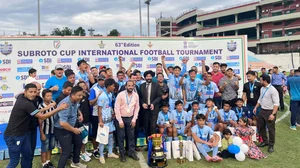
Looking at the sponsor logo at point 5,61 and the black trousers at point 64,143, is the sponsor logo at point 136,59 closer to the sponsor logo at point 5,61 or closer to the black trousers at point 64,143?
the sponsor logo at point 5,61

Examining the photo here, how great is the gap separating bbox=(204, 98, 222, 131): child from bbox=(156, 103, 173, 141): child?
1.02 m

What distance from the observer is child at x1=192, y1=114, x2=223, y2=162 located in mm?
5254

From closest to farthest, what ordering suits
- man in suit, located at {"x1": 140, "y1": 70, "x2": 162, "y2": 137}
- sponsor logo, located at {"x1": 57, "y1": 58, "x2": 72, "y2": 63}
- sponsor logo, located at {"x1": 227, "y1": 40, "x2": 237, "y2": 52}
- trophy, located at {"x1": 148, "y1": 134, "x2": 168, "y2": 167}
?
1. trophy, located at {"x1": 148, "y1": 134, "x2": 168, "y2": 167}
2. man in suit, located at {"x1": 140, "y1": 70, "x2": 162, "y2": 137}
3. sponsor logo, located at {"x1": 57, "y1": 58, "x2": 72, "y2": 63}
4. sponsor logo, located at {"x1": 227, "y1": 40, "x2": 237, "y2": 52}

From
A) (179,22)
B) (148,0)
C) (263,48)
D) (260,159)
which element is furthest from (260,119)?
(179,22)

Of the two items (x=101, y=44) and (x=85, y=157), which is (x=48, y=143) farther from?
(x=101, y=44)

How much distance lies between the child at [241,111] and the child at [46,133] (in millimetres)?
4448

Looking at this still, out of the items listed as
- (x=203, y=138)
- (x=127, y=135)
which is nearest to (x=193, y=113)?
(x=203, y=138)

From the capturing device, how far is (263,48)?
46.6 meters

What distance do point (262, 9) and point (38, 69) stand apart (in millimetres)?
48990

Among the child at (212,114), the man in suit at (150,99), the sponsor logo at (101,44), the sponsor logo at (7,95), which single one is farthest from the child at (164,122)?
the sponsor logo at (7,95)

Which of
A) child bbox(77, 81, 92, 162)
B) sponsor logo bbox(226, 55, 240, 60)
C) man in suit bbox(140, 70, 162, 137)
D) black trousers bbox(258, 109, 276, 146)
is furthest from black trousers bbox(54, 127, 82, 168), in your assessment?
sponsor logo bbox(226, 55, 240, 60)

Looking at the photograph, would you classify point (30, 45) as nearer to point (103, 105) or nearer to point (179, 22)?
point (103, 105)

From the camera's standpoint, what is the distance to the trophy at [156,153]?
483 cm

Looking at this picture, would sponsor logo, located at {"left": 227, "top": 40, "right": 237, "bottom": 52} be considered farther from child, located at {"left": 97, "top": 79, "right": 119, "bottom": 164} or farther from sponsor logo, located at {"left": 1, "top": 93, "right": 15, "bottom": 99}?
sponsor logo, located at {"left": 1, "top": 93, "right": 15, "bottom": 99}
